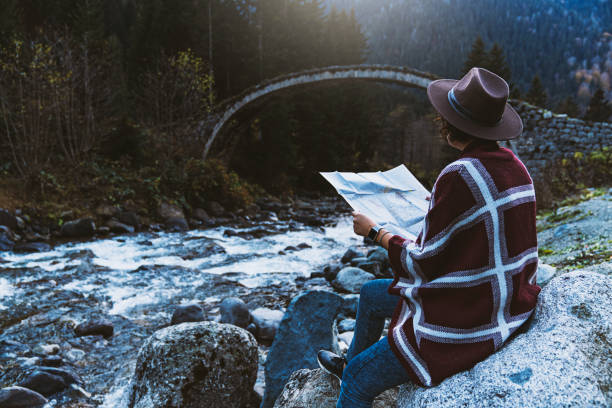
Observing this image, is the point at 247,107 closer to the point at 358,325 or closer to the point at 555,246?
the point at 555,246

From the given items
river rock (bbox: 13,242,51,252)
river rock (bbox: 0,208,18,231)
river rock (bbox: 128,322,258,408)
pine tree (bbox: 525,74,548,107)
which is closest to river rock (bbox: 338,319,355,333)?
river rock (bbox: 128,322,258,408)

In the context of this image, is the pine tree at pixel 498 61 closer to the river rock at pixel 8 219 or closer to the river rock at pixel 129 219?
the river rock at pixel 129 219

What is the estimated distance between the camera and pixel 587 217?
602cm

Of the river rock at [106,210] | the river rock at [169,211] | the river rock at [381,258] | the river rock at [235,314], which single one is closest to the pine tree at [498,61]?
the river rock at [169,211]

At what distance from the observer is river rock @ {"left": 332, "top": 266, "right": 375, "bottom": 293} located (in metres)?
6.05

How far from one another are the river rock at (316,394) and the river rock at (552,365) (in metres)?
0.57

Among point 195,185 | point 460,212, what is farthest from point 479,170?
point 195,185

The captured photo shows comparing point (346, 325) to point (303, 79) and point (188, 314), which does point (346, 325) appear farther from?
point (303, 79)

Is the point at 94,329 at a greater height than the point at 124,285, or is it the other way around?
the point at 94,329

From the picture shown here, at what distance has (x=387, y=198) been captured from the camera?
195 centimetres

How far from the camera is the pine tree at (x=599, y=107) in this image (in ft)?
113

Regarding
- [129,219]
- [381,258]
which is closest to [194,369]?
[381,258]

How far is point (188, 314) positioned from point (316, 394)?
2.87m

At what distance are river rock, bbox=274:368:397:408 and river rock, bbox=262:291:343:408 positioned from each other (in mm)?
604
